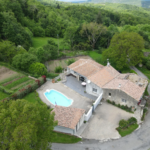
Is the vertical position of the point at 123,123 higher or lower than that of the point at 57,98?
higher

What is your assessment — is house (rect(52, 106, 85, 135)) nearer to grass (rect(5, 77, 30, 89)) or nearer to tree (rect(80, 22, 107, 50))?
grass (rect(5, 77, 30, 89))

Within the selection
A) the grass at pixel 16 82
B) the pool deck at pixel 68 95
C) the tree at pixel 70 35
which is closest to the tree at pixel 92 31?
the tree at pixel 70 35

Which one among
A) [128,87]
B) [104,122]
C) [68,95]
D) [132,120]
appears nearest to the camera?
[132,120]

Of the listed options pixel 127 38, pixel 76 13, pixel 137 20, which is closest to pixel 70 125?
pixel 127 38

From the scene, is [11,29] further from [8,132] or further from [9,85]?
[8,132]

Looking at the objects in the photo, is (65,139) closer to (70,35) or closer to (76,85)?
(76,85)

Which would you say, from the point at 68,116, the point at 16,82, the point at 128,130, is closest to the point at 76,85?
the point at 68,116
